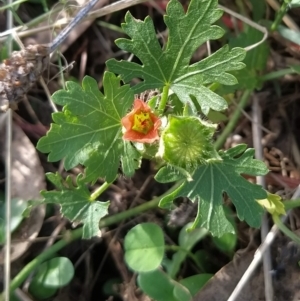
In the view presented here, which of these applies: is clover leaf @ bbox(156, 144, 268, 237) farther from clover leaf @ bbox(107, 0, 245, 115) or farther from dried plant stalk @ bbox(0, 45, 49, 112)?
dried plant stalk @ bbox(0, 45, 49, 112)

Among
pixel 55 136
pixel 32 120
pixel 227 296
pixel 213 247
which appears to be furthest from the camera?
pixel 32 120

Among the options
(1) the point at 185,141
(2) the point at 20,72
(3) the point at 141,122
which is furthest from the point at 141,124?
(2) the point at 20,72

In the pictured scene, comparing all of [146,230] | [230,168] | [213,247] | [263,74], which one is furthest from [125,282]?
[263,74]

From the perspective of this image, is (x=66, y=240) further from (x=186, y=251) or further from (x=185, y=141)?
(x=185, y=141)

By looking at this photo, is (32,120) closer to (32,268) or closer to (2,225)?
(2,225)

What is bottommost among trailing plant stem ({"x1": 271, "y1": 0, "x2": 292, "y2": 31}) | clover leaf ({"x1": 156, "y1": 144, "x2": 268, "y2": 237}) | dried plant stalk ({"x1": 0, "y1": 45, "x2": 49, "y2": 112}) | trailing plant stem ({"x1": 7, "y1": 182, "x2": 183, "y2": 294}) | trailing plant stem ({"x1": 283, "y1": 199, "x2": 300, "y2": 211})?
trailing plant stem ({"x1": 283, "y1": 199, "x2": 300, "y2": 211})

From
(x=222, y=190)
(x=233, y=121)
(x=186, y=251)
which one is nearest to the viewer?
(x=222, y=190)

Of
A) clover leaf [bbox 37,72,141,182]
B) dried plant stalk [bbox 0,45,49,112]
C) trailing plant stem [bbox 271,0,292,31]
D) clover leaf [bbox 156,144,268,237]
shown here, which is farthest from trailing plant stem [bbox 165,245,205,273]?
trailing plant stem [bbox 271,0,292,31]
